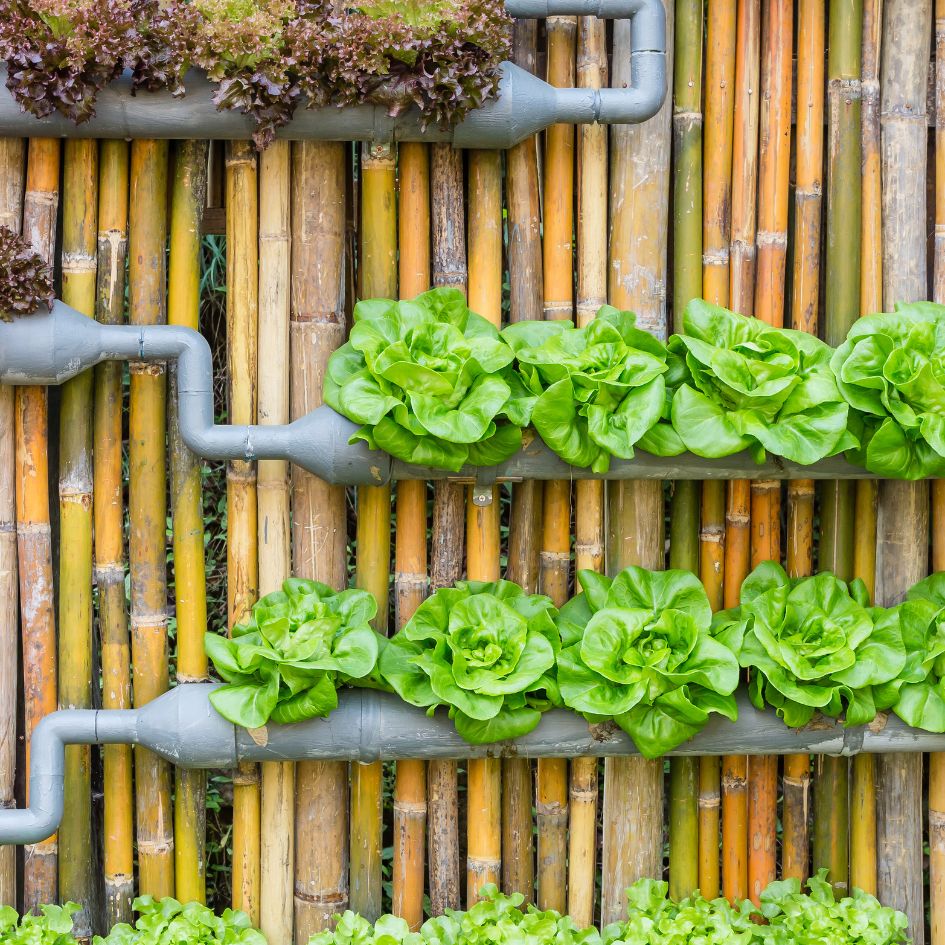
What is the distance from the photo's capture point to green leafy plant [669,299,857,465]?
1975 mm

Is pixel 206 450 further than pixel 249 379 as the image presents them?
No

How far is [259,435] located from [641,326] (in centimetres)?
84

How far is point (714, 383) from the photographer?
202 centimetres

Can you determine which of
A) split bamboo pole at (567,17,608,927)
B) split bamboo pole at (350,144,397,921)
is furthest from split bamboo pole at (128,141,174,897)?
split bamboo pole at (567,17,608,927)

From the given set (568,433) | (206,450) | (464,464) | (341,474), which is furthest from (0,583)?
(568,433)

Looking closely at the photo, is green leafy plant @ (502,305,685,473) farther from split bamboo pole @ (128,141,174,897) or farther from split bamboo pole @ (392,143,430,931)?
split bamboo pole @ (128,141,174,897)

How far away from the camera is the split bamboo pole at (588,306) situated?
7.16 feet

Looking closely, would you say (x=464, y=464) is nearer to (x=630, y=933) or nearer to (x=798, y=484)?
(x=798, y=484)

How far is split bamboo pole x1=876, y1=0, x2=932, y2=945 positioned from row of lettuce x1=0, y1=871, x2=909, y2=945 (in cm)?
26

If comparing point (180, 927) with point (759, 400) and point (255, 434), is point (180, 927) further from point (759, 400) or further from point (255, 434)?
point (759, 400)

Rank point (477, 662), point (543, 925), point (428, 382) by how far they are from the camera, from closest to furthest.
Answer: point (428, 382), point (477, 662), point (543, 925)

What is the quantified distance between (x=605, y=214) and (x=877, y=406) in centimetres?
69

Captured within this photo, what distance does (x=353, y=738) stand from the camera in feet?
6.95

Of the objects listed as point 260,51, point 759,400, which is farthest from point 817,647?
point 260,51
